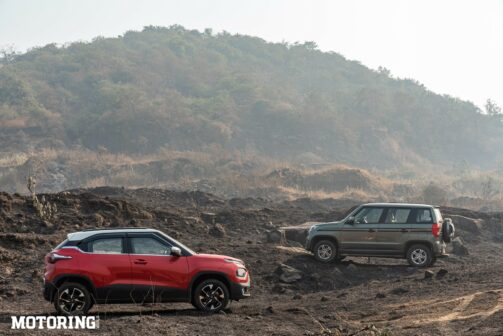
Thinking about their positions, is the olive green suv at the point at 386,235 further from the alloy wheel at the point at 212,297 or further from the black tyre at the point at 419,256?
the alloy wheel at the point at 212,297

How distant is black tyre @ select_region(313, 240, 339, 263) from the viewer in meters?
21.5

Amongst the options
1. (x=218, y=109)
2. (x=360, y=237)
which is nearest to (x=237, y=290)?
(x=360, y=237)

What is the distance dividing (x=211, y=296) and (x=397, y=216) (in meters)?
9.23

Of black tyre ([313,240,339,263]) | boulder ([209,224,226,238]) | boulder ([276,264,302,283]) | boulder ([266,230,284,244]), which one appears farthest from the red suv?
boulder ([209,224,226,238])

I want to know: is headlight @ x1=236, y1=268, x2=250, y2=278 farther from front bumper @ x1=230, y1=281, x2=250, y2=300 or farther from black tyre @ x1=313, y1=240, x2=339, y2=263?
black tyre @ x1=313, y1=240, x2=339, y2=263

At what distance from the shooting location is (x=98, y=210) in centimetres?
2564

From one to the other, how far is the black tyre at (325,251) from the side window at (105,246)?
9.23 metres

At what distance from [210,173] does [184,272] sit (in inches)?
1952

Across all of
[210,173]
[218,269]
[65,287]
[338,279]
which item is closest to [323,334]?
[218,269]

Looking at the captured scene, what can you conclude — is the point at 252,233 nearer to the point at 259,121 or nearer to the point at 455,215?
the point at 455,215

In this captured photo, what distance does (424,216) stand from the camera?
70.4ft

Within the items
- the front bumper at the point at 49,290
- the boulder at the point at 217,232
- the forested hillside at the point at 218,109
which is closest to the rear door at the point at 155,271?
the front bumper at the point at 49,290

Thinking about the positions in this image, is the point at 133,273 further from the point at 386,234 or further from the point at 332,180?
the point at 332,180

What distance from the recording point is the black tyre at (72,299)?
12.8 m
